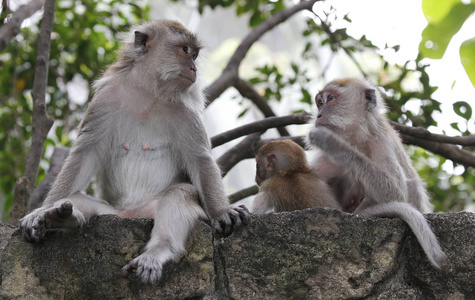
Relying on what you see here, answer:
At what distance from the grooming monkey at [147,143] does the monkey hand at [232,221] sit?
1.6 inches

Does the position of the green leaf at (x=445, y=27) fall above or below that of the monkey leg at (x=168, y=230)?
above

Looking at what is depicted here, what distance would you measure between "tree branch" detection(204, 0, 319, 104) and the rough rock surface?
2.81 m

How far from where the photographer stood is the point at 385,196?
353 cm

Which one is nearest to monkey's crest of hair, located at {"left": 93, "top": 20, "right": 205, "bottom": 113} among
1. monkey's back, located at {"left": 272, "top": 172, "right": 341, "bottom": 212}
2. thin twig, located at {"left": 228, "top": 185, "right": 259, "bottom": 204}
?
monkey's back, located at {"left": 272, "top": 172, "right": 341, "bottom": 212}

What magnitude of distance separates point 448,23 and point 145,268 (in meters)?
2.24

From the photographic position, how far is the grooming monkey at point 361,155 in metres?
3.56

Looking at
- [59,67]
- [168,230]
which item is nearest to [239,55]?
[59,67]

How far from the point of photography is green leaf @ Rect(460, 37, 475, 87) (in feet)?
2.44

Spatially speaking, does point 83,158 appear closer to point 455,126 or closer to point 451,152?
point 455,126

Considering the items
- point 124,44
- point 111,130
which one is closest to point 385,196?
point 111,130

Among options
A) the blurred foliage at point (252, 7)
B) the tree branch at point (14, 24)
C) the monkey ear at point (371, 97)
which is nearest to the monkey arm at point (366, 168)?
the monkey ear at point (371, 97)

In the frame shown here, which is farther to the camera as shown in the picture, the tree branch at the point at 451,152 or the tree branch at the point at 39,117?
the tree branch at the point at 451,152

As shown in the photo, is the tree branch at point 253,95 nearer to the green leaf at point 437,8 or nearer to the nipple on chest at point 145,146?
the nipple on chest at point 145,146

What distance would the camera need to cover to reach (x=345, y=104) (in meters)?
4.01
